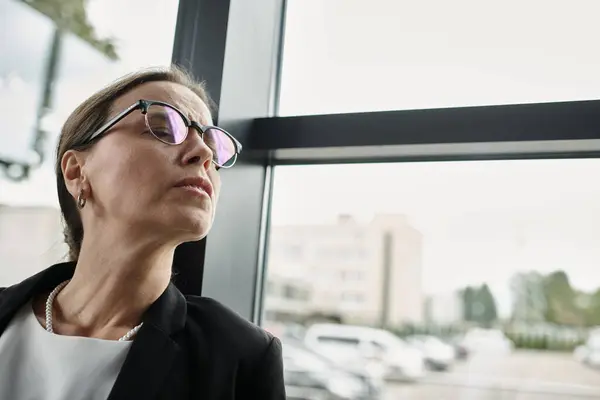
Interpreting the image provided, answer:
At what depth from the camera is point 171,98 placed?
3.94 ft

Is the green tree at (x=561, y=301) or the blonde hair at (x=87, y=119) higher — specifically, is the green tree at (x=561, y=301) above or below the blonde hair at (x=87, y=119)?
below

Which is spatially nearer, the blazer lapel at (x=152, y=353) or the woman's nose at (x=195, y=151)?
the blazer lapel at (x=152, y=353)

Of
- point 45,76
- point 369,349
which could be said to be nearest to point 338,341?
point 369,349

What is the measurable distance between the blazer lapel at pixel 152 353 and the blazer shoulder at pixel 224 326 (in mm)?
27

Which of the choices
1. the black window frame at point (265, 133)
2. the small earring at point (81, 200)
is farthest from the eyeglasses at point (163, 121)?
the black window frame at point (265, 133)

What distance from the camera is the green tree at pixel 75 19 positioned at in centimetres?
144

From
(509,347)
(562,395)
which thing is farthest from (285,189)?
(562,395)

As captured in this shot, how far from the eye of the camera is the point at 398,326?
1.35 meters

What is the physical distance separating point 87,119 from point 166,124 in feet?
0.70

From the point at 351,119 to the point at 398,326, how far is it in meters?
0.45

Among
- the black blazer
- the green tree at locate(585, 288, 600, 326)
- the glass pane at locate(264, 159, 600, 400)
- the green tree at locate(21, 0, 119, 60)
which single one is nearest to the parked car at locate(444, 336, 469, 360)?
the glass pane at locate(264, 159, 600, 400)

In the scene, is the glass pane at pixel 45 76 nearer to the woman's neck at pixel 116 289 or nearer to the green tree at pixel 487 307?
the woman's neck at pixel 116 289

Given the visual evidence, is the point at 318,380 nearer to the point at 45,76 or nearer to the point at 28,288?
the point at 28,288

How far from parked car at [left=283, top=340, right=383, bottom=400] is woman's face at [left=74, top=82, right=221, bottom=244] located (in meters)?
0.46
